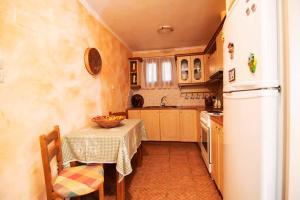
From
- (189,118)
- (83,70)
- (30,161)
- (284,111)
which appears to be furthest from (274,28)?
(189,118)

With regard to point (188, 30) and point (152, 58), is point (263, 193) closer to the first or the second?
point (188, 30)

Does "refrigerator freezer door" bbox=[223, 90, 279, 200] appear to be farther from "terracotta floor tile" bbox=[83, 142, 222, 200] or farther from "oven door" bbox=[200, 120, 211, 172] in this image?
"oven door" bbox=[200, 120, 211, 172]

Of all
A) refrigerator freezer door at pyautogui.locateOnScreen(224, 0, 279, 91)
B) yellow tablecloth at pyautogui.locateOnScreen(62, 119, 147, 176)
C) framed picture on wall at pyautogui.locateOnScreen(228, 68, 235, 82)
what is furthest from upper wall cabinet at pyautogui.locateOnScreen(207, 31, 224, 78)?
yellow tablecloth at pyautogui.locateOnScreen(62, 119, 147, 176)

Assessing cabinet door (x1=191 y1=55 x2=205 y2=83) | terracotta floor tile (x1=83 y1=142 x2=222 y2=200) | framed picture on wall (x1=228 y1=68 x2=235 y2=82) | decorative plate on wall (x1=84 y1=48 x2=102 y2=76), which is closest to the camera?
framed picture on wall (x1=228 y1=68 x2=235 y2=82)

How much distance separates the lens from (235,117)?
3.28 feet

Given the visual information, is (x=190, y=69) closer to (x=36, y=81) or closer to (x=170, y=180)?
(x=170, y=180)

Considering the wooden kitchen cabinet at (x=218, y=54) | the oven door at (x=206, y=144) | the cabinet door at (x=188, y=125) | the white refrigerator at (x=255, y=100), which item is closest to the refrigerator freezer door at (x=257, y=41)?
the white refrigerator at (x=255, y=100)

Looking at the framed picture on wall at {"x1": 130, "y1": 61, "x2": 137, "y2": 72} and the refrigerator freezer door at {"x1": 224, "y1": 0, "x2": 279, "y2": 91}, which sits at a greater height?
the framed picture on wall at {"x1": 130, "y1": 61, "x2": 137, "y2": 72}

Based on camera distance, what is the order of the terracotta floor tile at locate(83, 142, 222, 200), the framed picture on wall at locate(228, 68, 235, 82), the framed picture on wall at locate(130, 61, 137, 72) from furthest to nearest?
the framed picture on wall at locate(130, 61, 137, 72) → the terracotta floor tile at locate(83, 142, 222, 200) → the framed picture on wall at locate(228, 68, 235, 82)

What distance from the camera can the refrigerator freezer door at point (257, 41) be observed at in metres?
0.72

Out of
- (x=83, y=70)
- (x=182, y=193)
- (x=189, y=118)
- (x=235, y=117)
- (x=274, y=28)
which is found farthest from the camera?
(x=189, y=118)

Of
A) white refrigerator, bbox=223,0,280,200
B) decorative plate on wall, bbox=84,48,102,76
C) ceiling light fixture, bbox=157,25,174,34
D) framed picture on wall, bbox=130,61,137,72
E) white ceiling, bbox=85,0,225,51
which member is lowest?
white refrigerator, bbox=223,0,280,200

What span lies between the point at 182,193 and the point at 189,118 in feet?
6.18

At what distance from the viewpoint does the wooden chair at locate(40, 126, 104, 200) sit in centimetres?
119
